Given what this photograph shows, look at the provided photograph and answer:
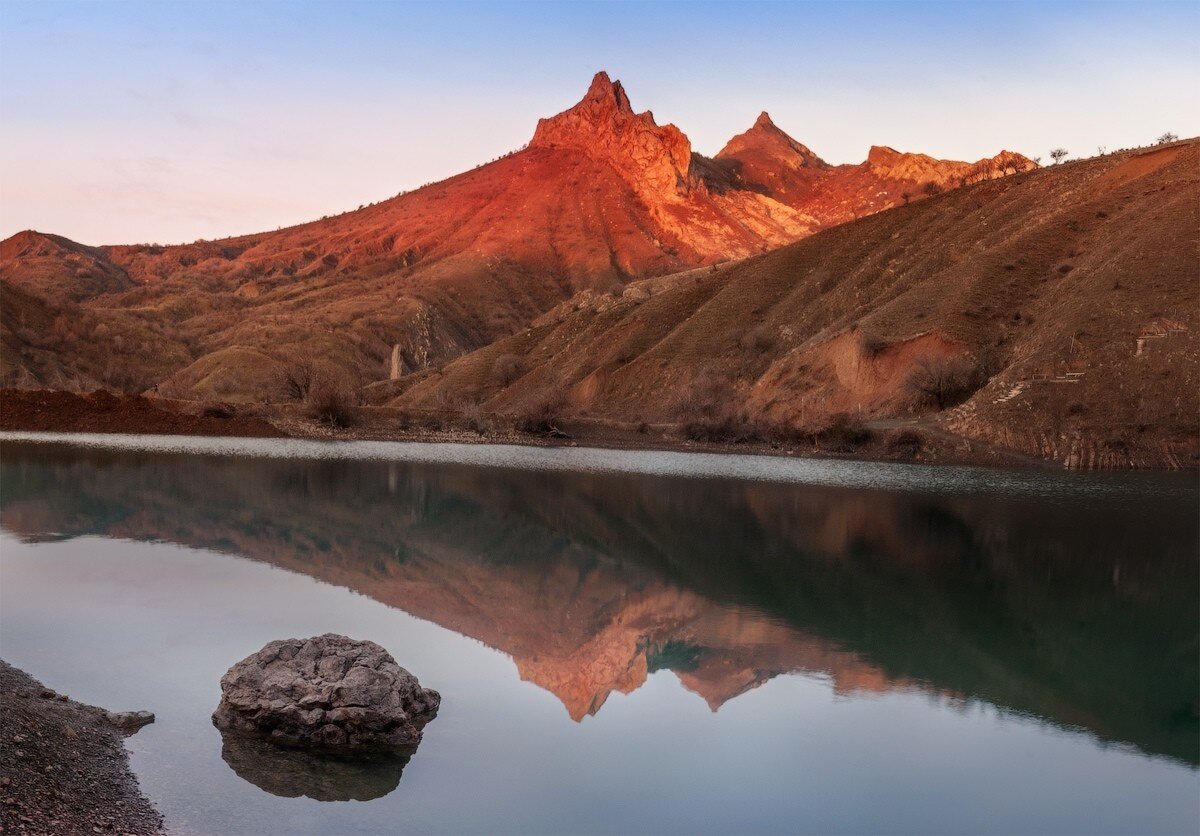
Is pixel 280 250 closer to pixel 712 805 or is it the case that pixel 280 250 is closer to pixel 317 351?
pixel 317 351

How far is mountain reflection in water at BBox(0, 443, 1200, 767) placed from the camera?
14.2 metres

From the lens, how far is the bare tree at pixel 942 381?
53688 millimetres

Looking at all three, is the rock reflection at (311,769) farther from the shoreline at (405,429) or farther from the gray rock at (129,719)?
the shoreline at (405,429)

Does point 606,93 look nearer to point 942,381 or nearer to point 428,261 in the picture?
point 428,261

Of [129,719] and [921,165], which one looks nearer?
[129,719]

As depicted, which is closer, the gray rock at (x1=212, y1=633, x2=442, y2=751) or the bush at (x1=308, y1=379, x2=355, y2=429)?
the gray rock at (x1=212, y1=633, x2=442, y2=751)

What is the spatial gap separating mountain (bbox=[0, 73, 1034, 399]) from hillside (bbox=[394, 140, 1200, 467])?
19.4m

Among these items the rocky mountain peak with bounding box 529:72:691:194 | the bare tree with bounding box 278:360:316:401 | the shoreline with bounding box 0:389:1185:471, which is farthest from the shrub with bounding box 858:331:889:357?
the rocky mountain peak with bounding box 529:72:691:194

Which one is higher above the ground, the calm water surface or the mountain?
the mountain

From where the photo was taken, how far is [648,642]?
50.8 ft

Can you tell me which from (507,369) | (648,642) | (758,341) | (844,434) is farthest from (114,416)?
(648,642)

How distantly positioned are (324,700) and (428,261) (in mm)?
143420

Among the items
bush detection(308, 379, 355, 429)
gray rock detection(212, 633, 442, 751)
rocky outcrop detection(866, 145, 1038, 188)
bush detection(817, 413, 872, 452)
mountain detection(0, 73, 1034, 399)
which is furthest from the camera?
rocky outcrop detection(866, 145, 1038, 188)

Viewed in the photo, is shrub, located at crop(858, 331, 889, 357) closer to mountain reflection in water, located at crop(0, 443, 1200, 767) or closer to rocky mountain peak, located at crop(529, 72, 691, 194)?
mountain reflection in water, located at crop(0, 443, 1200, 767)
